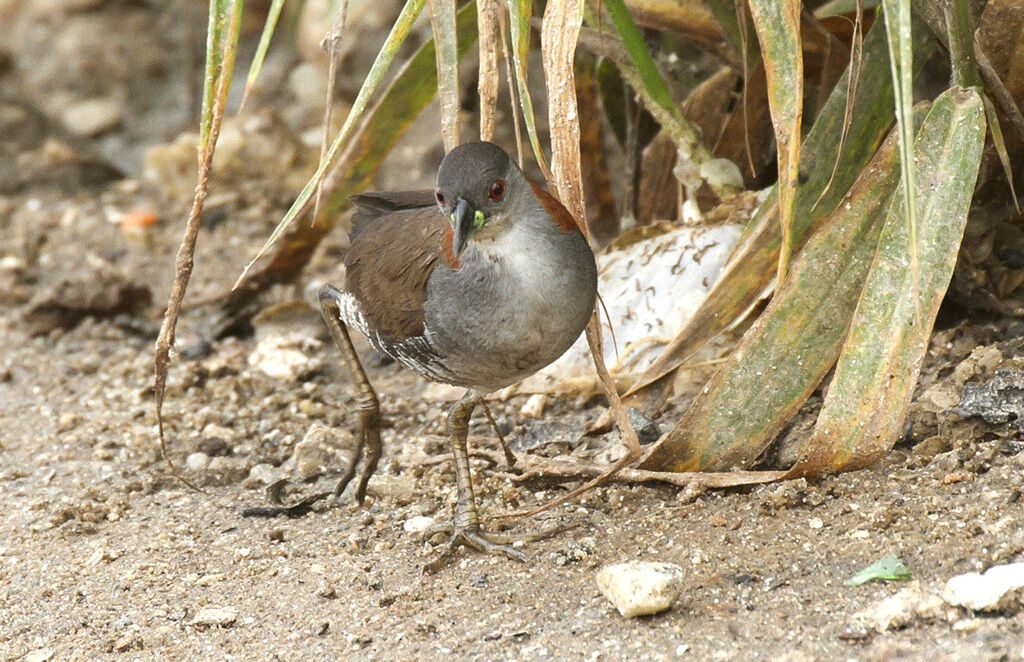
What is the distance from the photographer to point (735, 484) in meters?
3.20

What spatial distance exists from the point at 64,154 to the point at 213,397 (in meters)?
2.69

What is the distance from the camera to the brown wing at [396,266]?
326 centimetres

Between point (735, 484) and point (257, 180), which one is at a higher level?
point (257, 180)

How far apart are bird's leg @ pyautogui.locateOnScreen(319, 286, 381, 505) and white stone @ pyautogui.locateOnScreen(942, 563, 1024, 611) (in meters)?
1.77

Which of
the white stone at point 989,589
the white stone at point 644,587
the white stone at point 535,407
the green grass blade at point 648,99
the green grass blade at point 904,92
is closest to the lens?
the green grass blade at point 904,92

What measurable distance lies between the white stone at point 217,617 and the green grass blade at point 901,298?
150 centimetres

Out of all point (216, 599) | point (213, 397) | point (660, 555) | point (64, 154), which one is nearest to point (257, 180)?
point (64, 154)

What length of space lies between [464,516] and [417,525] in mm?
238

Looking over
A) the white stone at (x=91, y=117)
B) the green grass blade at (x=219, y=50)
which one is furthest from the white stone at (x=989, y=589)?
the white stone at (x=91, y=117)

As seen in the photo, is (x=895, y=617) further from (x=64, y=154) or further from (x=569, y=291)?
(x=64, y=154)

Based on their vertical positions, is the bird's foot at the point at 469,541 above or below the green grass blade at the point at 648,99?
below

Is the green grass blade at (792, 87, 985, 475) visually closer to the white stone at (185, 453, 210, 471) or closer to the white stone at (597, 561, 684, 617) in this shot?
the white stone at (597, 561, 684, 617)

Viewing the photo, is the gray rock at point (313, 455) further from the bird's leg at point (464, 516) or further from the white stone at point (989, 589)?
the white stone at point (989, 589)

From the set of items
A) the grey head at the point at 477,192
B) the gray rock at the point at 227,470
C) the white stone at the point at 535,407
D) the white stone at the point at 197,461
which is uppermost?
the grey head at the point at 477,192
